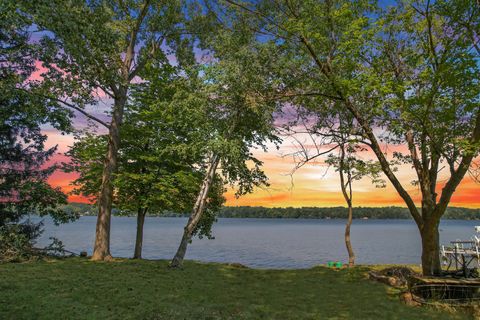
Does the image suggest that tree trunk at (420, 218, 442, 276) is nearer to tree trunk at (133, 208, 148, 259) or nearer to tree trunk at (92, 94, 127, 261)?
tree trunk at (92, 94, 127, 261)

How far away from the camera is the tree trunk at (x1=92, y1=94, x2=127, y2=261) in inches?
880

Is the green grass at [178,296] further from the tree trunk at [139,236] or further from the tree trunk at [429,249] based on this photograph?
the tree trunk at [139,236]

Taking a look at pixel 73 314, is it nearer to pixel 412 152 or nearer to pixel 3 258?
pixel 3 258

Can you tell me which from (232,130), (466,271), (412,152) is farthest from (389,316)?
(232,130)

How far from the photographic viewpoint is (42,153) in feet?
75.5

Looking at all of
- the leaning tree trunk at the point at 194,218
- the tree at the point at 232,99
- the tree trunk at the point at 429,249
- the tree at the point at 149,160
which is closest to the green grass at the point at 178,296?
the tree trunk at the point at 429,249

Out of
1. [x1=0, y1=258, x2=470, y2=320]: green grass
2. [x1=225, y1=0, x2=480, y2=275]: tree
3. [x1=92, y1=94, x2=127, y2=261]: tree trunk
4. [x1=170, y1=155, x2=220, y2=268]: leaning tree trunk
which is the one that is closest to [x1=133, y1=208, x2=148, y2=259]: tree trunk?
[x1=92, y1=94, x2=127, y2=261]: tree trunk

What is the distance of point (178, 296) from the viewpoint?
12.8 metres

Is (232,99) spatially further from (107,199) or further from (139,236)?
(139,236)

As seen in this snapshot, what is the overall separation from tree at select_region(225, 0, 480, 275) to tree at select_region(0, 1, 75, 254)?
1222cm

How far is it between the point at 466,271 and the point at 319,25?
11795 millimetres

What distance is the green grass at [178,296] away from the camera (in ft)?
32.9

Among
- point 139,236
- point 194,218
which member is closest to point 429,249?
point 194,218

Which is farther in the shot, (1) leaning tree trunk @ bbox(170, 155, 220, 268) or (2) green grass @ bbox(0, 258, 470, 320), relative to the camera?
(1) leaning tree trunk @ bbox(170, 155, 220, 268)
